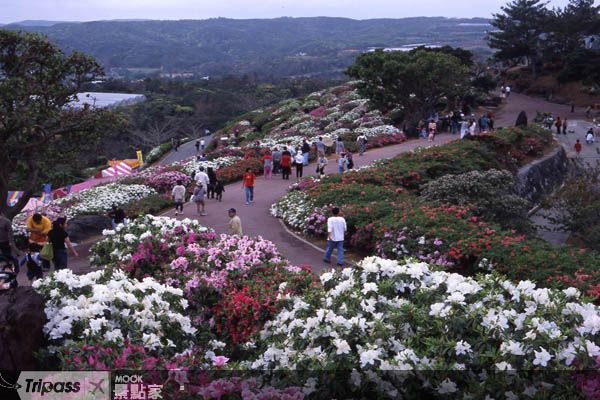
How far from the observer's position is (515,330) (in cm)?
Answer: 504

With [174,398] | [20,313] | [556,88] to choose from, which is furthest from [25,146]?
[556,88]

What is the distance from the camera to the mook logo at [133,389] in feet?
15.6

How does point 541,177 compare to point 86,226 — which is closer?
point 86,226

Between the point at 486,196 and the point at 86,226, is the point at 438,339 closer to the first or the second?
the point at 486,196

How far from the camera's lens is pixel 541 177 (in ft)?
71.4

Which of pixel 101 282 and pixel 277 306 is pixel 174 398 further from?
pixel 101 282

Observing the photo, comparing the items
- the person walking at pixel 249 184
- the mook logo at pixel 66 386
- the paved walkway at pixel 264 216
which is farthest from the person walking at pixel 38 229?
the mook logo at pixel 66 386

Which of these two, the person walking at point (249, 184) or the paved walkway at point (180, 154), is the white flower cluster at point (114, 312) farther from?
the paved walkway at point (180, 154)

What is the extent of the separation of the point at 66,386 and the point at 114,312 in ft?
4.12

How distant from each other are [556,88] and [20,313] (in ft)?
161

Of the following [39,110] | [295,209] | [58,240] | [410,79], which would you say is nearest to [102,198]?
[39,110]

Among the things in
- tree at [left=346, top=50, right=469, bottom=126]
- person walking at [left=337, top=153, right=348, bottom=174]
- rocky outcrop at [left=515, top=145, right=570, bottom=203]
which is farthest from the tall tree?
person walking at [left=337, top=153, right=348, bottom=174]

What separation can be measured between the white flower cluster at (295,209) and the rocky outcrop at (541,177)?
738 centimetres

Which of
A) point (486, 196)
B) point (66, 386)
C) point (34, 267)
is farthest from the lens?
point (486, 196)
